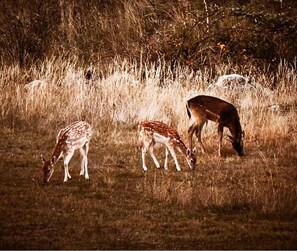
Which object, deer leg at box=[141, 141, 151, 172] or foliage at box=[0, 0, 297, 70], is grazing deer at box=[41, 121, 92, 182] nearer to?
deer leg at box=[141, 141, 151, 172]

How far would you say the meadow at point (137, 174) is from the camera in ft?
30.8

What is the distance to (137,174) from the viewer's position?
12.9 m

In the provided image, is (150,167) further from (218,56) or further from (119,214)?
(218,56)

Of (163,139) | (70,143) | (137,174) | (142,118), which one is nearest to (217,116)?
(163,139)

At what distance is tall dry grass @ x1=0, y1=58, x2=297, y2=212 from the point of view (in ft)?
39.4

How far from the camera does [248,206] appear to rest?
35.1ft

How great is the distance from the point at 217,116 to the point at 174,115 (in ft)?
8.46

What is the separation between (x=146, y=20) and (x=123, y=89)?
833 centimetres

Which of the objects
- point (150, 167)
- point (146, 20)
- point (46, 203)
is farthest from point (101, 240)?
point (146, 20)

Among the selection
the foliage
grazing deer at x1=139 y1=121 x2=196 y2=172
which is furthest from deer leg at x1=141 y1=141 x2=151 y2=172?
the foliage

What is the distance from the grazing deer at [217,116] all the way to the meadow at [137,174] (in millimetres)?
368

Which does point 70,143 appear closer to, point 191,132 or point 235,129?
point 191,132

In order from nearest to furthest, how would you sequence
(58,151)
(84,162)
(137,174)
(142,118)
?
(58,151), (84,162), (137,174), (142,118)

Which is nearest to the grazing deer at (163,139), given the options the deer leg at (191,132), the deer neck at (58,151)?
the deer leg at (191,132)
